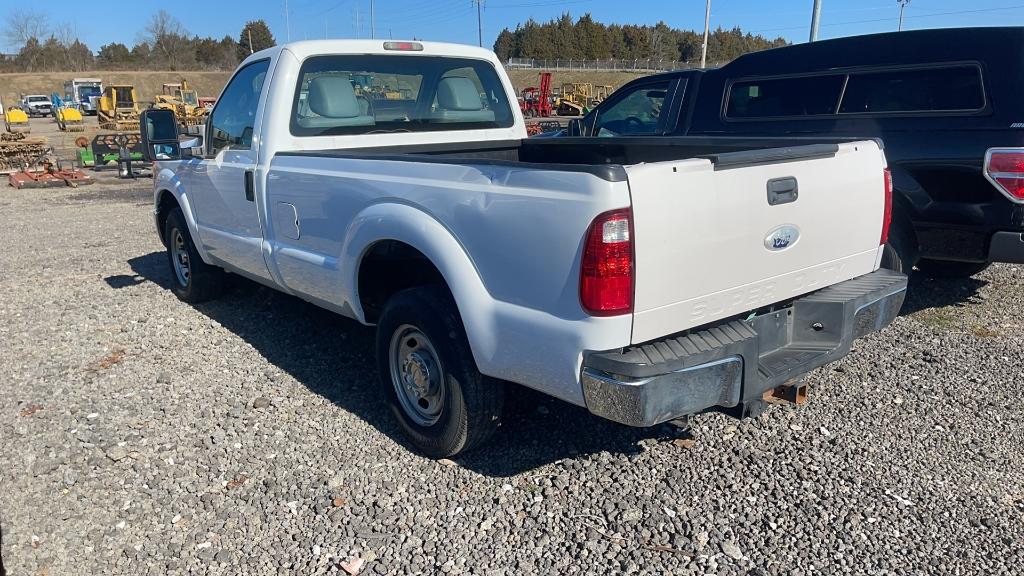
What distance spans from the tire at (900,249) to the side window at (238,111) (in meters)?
4.20

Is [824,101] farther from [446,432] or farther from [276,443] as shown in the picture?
[276,443]

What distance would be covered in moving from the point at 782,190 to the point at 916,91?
10.5ft

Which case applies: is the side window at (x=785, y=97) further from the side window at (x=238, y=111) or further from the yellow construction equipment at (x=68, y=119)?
the yellow construction equipment at (x=68, y=119)

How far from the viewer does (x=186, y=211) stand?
571 cm

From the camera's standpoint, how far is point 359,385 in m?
4.48

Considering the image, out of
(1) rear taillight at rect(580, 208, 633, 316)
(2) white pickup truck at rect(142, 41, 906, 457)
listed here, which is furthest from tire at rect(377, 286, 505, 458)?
(1) rear taillight at rect(580, 208, 633, 316)

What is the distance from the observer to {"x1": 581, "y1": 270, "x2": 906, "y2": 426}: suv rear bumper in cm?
257

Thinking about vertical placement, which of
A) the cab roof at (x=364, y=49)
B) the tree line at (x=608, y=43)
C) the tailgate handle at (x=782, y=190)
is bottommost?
the tailgate handle at (x=782, y=190)

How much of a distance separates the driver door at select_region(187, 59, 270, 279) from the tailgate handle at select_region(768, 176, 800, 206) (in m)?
3.12

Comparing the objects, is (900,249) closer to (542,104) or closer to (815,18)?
(815,18)

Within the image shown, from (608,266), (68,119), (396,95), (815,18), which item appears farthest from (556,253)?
(68,119)

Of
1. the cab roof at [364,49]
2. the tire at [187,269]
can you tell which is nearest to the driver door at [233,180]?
the cab roof at [364,49]

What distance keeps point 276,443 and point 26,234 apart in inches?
336

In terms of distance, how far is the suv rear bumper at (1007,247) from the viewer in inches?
179
